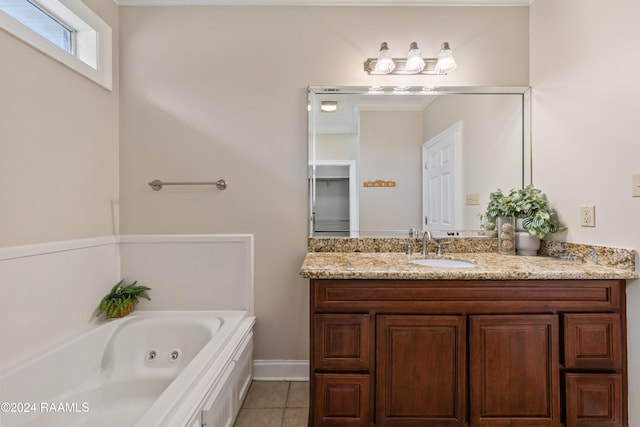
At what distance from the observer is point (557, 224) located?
179cm

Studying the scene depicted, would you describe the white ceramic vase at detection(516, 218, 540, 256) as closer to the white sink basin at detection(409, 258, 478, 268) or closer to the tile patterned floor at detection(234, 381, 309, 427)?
the white sink basin at detection(409, 258, 478, 268)

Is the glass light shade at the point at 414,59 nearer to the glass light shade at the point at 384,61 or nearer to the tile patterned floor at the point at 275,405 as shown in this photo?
the glass light shade at the point at 384,61

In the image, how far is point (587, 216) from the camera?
159 centimetres

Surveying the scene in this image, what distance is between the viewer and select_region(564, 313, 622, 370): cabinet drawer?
1378 mm

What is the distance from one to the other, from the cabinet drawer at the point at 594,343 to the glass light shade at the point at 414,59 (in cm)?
159

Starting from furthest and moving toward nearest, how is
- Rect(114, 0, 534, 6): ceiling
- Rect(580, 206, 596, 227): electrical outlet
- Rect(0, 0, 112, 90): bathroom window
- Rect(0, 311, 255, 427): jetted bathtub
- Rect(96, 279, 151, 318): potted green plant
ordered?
1. Rect(114, 0, 534, 6): ceiling
2. Rect(96, 279, 151, 318): potted green plant
3. Rect(580, 206, 596, 227): electrical outlet
4. Rect(0, 0, 112, 90): bathroom window
5. Rect(0, 311, 255, 427): jetted bathtub

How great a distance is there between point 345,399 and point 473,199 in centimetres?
149

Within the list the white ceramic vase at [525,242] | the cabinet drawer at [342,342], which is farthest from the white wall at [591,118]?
the cabinet drawer at [342,342]

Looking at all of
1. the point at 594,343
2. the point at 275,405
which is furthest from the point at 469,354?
the point at 275,405

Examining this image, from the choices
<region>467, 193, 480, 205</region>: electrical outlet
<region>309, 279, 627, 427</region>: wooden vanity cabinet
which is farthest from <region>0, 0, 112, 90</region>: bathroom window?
<region>467, 193, 480, 205</region>: electrical outlet

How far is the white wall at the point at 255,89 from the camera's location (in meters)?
2.01

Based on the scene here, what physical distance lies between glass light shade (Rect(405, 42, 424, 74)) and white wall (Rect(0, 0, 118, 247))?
75.8 inches

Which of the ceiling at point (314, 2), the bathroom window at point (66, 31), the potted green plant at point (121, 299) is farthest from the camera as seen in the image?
the ceiling at point (314, 2)

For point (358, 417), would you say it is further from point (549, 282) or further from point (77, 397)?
point (77, 397)
